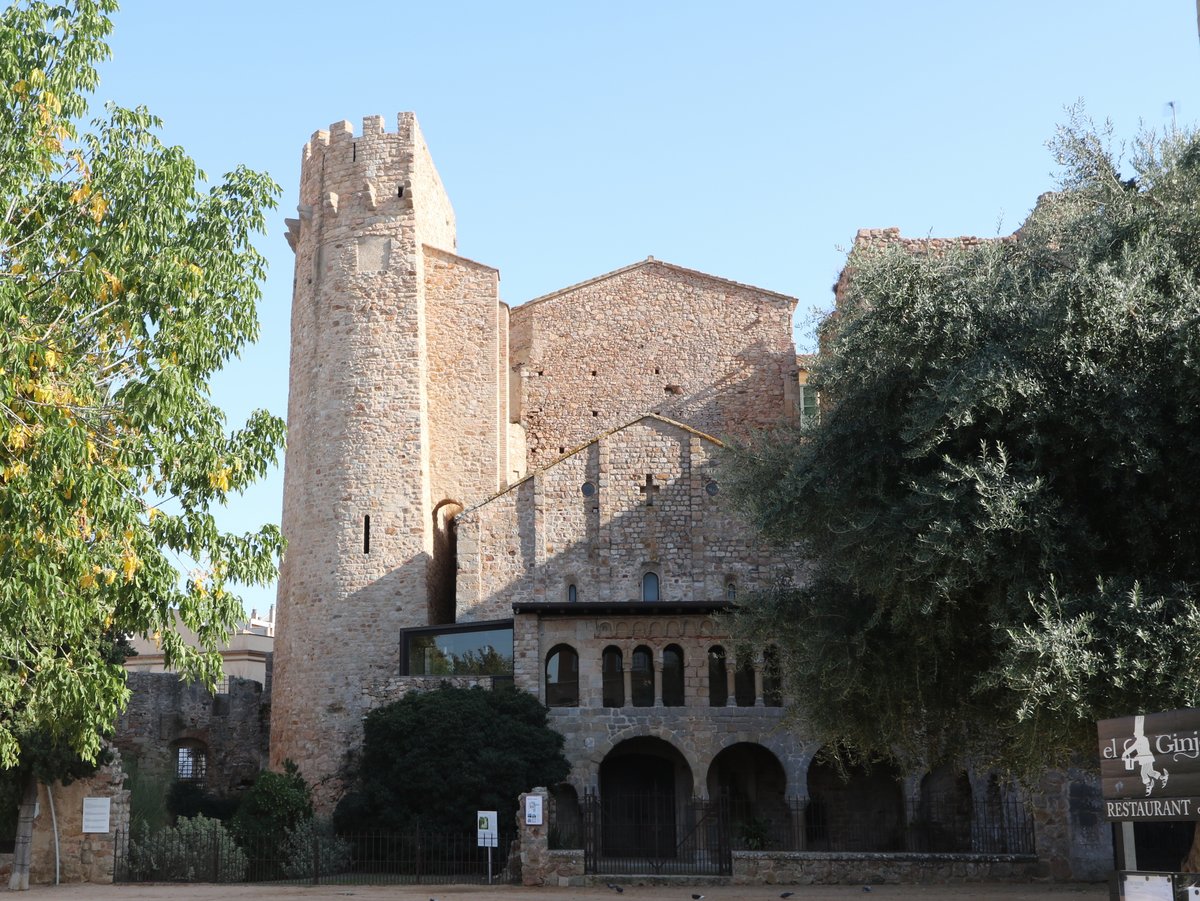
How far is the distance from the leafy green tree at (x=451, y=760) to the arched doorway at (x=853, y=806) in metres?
6.06

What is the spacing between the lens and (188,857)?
25.7 meters

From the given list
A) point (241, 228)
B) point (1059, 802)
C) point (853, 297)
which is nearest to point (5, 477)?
point (241, 228)

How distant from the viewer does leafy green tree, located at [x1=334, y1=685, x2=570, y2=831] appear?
2658 cm

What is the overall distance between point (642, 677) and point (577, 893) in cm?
760

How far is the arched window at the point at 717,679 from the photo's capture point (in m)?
29.2

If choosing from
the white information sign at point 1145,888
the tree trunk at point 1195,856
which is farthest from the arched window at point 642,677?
the white information sign at point 1145,888

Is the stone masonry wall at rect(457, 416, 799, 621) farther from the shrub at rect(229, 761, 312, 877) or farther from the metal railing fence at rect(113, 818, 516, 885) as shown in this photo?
the metal railing fence at rect(113, 818, 516, 885)

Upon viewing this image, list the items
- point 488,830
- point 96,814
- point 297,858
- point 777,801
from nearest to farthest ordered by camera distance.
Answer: point 488,830, point 96,814, point 297,858, point 777,801

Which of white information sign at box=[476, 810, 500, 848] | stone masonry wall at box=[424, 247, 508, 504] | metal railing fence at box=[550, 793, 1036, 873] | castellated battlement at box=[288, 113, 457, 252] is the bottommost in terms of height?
metal railing fence at box=[550, 793, 1036, 873]

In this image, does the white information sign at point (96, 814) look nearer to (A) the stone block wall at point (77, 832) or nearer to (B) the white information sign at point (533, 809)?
(A) the stone block wall at point (77, 832)

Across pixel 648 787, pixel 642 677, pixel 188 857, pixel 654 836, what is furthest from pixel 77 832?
pixel 648 787

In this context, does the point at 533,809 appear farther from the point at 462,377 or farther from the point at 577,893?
the point at 462,377

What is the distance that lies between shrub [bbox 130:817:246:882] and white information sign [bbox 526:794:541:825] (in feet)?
Result: 20.0

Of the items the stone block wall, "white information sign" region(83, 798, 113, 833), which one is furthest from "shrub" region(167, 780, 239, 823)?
"white information sign" region(83, 798, 113, 833)
